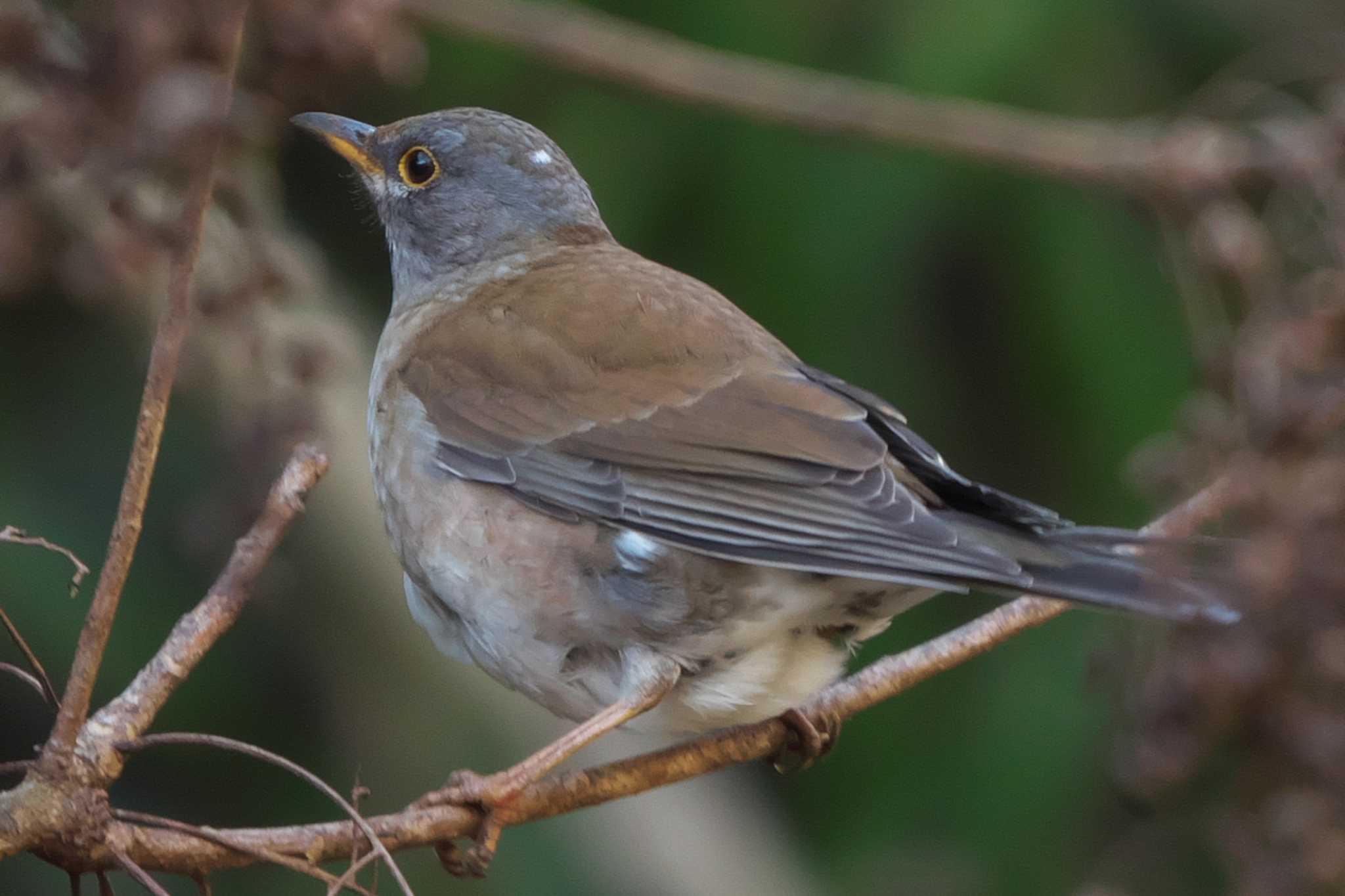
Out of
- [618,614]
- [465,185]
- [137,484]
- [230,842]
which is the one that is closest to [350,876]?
[230,842]

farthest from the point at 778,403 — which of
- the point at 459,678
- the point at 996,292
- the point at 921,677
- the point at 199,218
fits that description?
the point at 459,678

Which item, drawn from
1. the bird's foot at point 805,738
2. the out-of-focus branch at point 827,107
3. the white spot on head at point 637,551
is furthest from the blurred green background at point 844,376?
the white spot on head at point 637,551

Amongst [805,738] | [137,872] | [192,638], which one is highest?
[805,738]

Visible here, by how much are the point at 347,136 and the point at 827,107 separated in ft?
3.52

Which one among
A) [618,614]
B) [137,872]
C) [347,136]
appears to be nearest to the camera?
[137,872]

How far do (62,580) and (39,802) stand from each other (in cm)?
237

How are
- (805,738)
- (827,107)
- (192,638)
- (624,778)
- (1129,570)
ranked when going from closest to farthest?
1. (192,638)
2. (1129,570)
3. (624,778)
4. (805,738)
5. (827,107)

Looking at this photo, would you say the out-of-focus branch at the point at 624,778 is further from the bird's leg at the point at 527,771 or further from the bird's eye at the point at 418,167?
the bird's eye at the point at 418,167

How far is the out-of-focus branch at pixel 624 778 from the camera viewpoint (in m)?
1.98

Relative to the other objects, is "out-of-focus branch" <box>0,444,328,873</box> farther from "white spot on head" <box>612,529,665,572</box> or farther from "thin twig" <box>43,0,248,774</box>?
"white spot on head" <box>612,529,665,572</box>

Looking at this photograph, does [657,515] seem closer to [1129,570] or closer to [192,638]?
[1129,570]

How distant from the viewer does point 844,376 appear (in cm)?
435

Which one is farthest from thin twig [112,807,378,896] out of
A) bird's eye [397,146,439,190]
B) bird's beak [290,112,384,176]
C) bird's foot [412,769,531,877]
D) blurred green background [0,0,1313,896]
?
blurred green background [0,0,1313,896]

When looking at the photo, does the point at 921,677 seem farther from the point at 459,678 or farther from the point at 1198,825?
the point at 459,678
